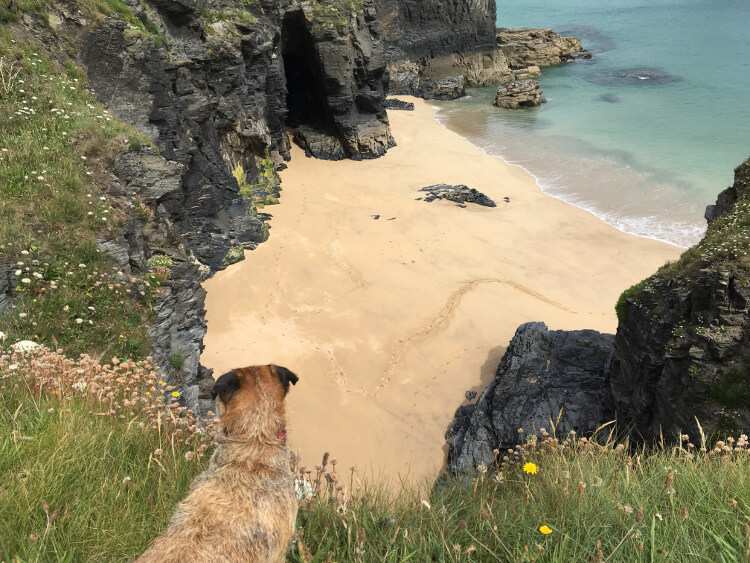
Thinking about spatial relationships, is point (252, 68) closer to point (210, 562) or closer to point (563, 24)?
point (210, 562)

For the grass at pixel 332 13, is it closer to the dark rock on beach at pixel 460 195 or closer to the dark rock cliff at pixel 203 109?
the dark rock cliff at pixel 203 109

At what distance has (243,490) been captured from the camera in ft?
10.5

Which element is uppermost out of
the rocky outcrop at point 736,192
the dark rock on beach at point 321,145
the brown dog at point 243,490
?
the brown dog at point 243,490

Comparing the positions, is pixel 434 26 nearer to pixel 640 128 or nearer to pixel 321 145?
pixel 640 128

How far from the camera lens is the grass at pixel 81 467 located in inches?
124

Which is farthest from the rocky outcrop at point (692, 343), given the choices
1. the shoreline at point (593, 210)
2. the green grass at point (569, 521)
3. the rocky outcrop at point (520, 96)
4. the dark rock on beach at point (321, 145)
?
the rocky outcrop at point (520, 96)

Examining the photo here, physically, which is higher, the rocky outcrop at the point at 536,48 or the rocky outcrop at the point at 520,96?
the rocky outcrop at the point at 536,48

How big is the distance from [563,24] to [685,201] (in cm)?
9452

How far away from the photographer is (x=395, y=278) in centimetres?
1711

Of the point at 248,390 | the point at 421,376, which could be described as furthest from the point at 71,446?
the point at 421,376

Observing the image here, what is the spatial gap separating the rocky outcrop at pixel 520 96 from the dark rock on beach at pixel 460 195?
25.4 meters

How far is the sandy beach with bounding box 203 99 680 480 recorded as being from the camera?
1167cm

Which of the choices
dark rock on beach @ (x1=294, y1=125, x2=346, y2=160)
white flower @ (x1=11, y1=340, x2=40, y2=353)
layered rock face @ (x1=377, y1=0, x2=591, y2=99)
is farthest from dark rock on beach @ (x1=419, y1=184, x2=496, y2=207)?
layered rock face @ (x1=377, y1=0, x2=591, y2=99)

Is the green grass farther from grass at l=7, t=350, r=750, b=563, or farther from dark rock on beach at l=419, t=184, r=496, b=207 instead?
dark rock on beach at l=419, t=184, r=496, b=207
